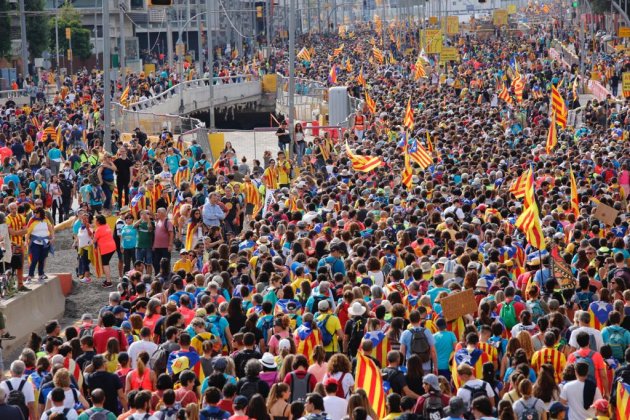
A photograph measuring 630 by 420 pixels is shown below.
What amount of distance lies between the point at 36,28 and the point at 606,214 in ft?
197

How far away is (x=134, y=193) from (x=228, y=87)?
153 ft

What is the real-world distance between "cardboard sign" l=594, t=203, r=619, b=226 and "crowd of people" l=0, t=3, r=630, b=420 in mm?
175

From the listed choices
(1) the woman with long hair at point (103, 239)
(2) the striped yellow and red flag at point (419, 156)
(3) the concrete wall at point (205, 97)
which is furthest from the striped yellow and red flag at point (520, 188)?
(3) the concrete wall at point (205, 97)

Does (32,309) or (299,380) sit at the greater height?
(299,380)

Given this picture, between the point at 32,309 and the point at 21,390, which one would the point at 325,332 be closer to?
the point at 21,390

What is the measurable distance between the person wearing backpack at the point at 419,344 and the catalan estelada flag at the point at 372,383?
116 cm

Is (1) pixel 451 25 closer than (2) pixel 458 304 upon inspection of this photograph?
No

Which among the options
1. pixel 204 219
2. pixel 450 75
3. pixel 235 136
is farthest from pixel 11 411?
pixel 450 75

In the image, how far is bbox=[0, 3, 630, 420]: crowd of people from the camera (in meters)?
11.6

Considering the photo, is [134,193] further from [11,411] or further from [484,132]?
[11,411]

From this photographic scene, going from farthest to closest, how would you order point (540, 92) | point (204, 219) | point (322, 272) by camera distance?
point (540, 92)
point (204, 219)
point (322, 272)

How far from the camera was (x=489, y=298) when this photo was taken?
570 inches

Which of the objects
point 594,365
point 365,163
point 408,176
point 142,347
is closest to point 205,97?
point 365,163

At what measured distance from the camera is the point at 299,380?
1210cm
